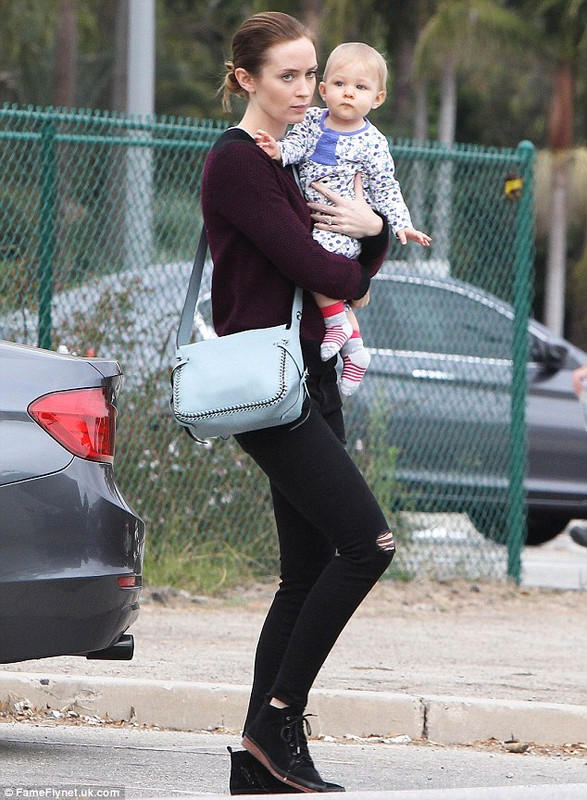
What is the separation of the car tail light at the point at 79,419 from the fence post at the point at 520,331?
15.5 feet

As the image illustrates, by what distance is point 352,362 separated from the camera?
13.3 ft

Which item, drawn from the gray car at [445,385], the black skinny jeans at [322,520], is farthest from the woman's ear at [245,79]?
the gray car at [445,385]

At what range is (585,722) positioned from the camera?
5281 mm

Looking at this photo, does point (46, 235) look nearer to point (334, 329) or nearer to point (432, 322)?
point (432, 322)

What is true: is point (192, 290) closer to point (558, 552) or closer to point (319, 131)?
point (319, 131)

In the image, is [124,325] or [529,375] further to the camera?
[529,375]

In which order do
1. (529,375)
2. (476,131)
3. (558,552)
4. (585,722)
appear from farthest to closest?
(476,131) → (558,552) → (529,375) → (585,722)

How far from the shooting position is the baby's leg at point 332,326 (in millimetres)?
3875

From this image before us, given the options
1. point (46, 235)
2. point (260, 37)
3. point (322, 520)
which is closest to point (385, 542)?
point (322, 520)

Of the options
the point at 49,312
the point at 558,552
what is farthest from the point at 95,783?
the point at 558,552

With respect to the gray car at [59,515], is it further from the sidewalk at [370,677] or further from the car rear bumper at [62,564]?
the sidewalk at [370,677]

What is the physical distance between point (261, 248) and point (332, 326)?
0.32 m

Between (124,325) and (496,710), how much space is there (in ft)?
10.7

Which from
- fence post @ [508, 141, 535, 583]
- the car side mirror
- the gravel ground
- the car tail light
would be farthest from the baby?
the car side mirror
